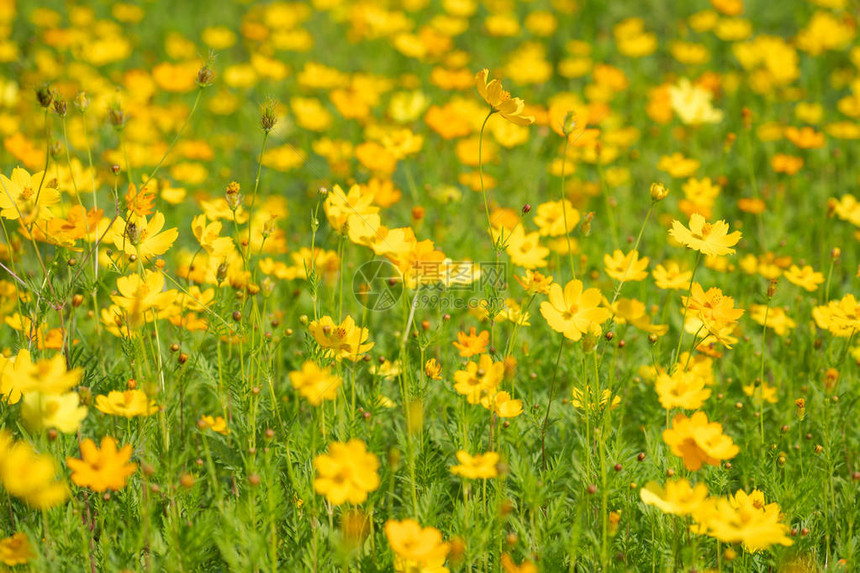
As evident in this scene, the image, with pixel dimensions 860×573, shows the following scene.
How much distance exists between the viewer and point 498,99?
1590 mm

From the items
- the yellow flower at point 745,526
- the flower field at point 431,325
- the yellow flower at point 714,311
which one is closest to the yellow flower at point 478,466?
the flower field at point 431,325

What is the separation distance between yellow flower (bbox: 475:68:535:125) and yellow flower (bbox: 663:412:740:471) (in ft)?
2.27

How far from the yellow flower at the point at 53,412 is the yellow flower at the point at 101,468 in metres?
0.05

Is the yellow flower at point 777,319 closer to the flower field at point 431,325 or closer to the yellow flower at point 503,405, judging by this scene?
the flower field at point 431,325

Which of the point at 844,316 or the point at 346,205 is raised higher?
the point at 346,205

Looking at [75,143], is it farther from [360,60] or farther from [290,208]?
[360,60]

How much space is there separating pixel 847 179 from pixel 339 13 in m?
3.15

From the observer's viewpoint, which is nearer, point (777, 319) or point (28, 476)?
point (28, 476)

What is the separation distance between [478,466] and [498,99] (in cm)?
78

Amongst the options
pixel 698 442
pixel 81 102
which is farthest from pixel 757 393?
pixel 81 102

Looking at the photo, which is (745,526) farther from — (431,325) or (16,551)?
(16,551)

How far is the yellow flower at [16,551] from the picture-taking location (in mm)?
1300

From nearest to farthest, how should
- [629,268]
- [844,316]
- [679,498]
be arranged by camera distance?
[679,498], [844,316], [629,268]

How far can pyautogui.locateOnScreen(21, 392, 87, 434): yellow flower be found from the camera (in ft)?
4.18
